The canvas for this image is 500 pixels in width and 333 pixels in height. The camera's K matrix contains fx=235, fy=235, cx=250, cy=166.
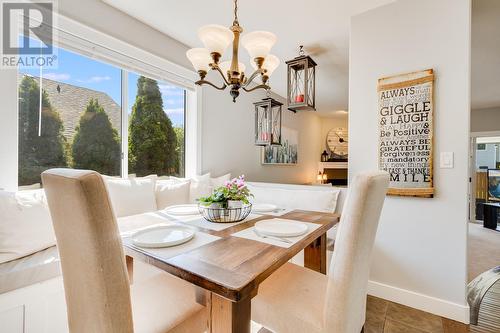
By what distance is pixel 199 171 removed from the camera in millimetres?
3100

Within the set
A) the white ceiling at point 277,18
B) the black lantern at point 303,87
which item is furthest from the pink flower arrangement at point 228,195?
the white ceiling at point 277,18

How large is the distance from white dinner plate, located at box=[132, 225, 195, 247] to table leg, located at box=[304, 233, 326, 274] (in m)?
0.91

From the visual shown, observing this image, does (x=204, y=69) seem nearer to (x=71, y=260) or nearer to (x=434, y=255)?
(x=71, y=260)

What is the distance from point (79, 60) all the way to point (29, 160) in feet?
3.19

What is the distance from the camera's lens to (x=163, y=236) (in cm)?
112

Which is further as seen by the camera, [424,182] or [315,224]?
[424,182]

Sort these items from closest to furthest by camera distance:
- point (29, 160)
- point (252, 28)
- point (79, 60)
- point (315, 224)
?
point (315, 224) → point (29, 160) → point (79, 60) → point (252, 28)

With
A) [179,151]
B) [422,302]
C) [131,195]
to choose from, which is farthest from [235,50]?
[422,302]

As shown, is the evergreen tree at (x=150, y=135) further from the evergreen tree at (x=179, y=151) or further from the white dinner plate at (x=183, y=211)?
the white dinner plate at (x=183, y=211)

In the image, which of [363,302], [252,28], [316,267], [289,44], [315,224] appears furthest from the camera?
[289,44]

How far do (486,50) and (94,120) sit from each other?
14.4 feet

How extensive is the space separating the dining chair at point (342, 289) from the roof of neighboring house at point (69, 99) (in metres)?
2.13

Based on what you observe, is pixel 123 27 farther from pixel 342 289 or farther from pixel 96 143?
pixel 342 289

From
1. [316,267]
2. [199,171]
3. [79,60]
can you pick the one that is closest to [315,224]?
[316,267]
